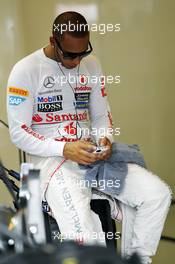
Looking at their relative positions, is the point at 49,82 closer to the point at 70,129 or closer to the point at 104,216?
the point at 70,129

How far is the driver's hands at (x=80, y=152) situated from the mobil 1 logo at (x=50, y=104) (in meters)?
0.14

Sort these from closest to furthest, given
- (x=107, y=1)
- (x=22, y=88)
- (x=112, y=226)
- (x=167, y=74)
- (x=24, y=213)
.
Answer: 1. (x=24, y=213)
2. (x=22, y=88)
3. (x=112, y=226)
4. (x=107, y=1)
5. (x=167, y=74)

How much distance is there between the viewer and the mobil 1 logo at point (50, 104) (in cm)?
133

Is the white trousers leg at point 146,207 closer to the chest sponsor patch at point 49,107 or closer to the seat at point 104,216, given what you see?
the seat at point 104,216

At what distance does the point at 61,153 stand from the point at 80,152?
6cm

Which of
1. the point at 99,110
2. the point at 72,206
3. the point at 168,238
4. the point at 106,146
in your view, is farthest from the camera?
the point at 168,238

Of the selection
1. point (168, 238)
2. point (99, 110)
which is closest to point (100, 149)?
point (99, 110)

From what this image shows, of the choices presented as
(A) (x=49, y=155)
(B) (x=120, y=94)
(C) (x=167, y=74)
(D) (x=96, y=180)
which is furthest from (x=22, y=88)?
(C) (x=167, y=74)

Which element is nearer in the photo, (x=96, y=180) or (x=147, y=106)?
(x=96, y=180)

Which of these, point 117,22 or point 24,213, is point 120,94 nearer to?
point 117,22

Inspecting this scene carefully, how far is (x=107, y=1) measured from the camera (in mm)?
2064

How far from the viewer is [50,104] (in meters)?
1.34

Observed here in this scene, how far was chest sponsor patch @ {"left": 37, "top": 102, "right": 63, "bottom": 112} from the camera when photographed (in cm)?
133

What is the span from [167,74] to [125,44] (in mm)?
294
